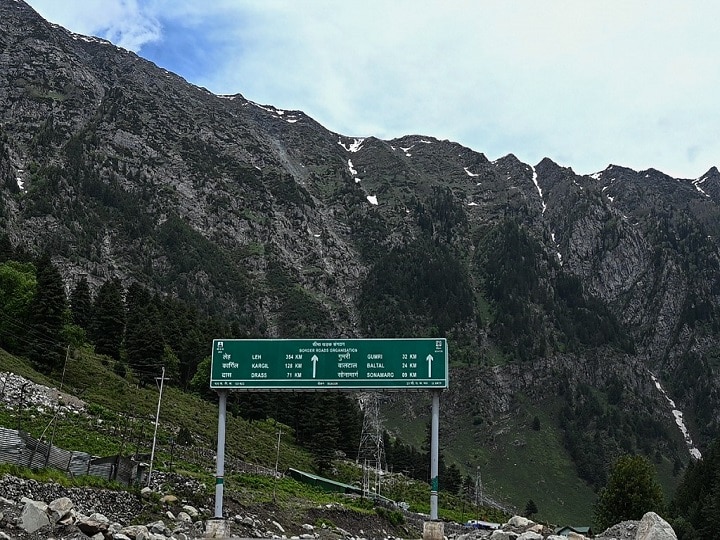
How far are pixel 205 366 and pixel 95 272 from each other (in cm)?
9750

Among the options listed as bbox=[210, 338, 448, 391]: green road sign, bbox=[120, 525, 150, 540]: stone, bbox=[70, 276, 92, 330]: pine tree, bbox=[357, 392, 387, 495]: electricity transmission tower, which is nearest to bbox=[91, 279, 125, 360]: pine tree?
bbox=[70, 276, 92, 330]: pine tree

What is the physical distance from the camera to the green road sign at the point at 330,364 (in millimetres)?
36406

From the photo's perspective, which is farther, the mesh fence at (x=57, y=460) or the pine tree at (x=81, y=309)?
the pine tree at (x=81, y=309)

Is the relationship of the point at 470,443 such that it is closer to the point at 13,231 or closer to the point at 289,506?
the point at 13,231

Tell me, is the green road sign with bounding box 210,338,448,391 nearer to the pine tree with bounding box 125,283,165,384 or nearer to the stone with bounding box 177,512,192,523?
the stone with bounding box 177,512,192,523

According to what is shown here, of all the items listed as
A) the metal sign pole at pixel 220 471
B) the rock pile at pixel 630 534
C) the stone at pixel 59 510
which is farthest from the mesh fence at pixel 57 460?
the rock pile at pixel 630 534

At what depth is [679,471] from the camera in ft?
642

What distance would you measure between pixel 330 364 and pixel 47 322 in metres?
43.9

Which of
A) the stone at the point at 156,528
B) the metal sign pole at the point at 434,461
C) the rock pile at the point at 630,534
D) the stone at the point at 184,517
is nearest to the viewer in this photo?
the stone at the point at 156,528

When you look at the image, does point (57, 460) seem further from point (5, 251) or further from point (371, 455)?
point (5, 251)

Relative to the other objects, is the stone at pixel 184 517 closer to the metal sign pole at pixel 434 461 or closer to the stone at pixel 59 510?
the stone at pixel 59 510

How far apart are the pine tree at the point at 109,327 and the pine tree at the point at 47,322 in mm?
10591

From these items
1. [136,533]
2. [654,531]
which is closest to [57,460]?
[136,533]

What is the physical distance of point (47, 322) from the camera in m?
71.4
